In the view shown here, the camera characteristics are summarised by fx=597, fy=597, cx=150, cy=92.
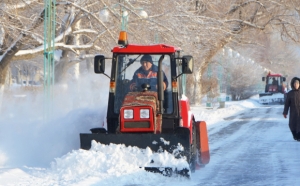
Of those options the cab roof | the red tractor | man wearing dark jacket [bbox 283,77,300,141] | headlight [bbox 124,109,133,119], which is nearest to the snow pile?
the red tractor

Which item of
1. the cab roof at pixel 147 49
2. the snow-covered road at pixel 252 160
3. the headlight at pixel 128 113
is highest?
the cab roof at pixel 147 49

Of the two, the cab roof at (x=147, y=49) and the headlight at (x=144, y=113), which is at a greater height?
the cab roof at (x=147, y=49)

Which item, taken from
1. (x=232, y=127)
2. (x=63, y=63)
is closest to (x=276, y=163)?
(x=232, y=127)

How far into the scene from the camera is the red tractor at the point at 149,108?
31.6 feet

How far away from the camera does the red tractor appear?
31.6 ft

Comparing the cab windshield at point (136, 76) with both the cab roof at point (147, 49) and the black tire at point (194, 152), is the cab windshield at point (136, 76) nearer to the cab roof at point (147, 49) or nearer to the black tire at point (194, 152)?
the cab roof at point (147, 49)

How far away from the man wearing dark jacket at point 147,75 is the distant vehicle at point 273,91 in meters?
35.8

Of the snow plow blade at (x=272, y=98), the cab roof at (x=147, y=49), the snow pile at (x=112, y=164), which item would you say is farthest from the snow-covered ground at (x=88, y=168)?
the snow plow blade at (x=272, y=98)

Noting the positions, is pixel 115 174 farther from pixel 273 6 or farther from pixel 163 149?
pixel 273 6

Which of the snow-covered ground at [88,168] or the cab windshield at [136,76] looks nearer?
the snow-covered ground at [88,168]

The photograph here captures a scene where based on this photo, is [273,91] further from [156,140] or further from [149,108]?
[156,140]

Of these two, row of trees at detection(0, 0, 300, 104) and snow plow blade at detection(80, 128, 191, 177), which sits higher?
row of trees at detection(0, 0, 300, 104)

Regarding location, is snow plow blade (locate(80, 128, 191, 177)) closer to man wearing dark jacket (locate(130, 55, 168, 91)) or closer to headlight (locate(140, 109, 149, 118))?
headlight (locate(140, 109, 149, 118))

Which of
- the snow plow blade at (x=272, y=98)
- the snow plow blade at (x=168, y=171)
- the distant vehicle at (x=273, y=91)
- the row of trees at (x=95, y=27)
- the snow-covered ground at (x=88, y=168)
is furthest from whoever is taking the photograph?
the distant vehicle at (x=273, y=91)
